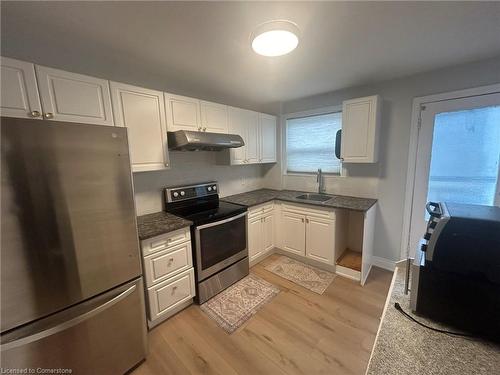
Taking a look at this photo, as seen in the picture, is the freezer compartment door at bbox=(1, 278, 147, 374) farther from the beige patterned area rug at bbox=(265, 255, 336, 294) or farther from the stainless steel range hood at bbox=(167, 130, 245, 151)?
the beige patterned area rug at bbox=(265, 255, 336, 294)

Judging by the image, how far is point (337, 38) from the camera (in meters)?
1.55

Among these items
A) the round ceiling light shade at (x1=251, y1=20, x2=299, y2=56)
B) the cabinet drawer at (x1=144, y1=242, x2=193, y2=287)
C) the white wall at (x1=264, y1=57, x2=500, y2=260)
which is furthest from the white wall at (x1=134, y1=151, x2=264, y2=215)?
the round ceiling light shade at (x1=251, y1=20, x2=299, y2=56)

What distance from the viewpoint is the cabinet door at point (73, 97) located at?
1.37 meters

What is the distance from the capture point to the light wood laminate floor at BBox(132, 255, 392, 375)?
59.4 inches

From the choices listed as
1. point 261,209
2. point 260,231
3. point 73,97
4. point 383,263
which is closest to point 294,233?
point 260,231

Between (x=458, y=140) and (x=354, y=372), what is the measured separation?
245 cm

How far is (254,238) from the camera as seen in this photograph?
9.14ft

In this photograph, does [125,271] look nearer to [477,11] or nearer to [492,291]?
[492,291]

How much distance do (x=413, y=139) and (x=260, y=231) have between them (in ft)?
7.18

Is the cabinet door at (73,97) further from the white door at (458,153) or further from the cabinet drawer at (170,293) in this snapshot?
the white door at (458,153)

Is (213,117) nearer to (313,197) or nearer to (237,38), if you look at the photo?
(237,38)

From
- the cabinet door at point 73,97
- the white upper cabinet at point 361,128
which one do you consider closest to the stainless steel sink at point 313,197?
the white upper cabinet at point 361,128

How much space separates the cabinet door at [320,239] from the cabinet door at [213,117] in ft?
5.41

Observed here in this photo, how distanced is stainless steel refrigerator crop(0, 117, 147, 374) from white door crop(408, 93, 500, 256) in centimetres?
302
